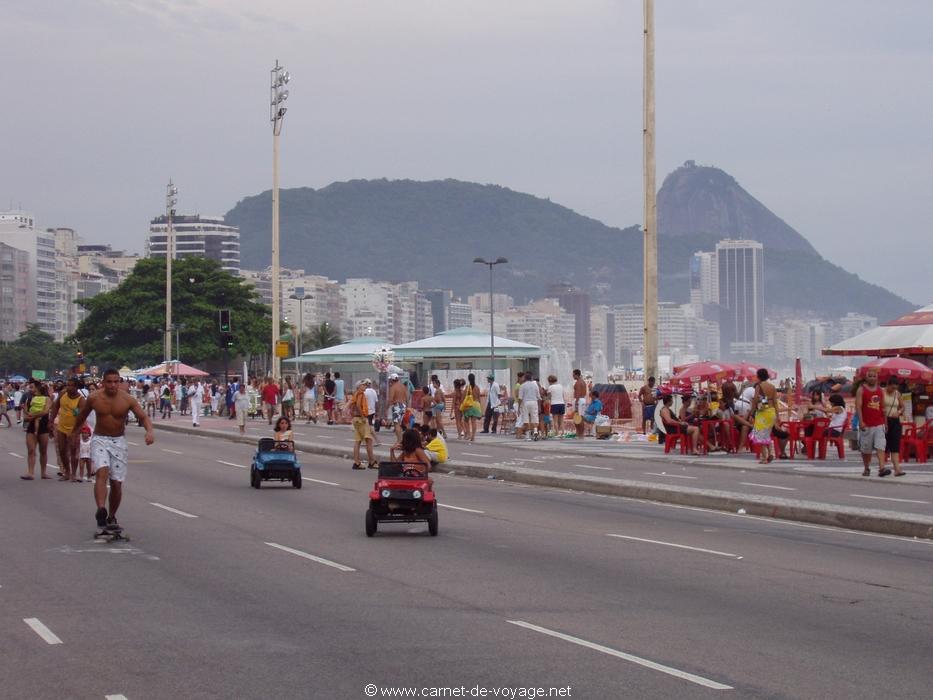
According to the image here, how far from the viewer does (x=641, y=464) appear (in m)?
29.4

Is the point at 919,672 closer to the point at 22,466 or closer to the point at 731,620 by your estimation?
the point at 731,620

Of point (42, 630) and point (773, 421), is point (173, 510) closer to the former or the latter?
point (42, 630)

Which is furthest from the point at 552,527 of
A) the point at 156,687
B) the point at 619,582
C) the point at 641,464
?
the point at 641,464

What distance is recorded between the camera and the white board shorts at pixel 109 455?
14.7 metres

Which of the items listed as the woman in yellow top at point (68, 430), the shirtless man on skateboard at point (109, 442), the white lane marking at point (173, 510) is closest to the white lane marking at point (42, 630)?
the shirtless man on skateboard at point (109, 442)

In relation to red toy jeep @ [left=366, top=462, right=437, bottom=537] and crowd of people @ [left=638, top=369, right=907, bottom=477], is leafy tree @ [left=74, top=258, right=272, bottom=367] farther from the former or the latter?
red toy jeep @ [left=366, top=462, right=437, bottom=537]

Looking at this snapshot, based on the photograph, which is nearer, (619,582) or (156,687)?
(156,687)

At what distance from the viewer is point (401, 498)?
15586 millimetres

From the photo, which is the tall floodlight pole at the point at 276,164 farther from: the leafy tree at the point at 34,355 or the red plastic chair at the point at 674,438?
the leafy tree at the point at 34,355

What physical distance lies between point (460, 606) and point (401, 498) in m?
4.86

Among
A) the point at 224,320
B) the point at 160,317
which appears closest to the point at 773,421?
the point at 224,320

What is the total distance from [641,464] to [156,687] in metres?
22.2

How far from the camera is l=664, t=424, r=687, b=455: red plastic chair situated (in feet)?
103

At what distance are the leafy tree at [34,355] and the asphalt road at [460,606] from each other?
139712mm
